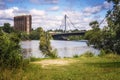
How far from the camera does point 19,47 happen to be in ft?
42.7

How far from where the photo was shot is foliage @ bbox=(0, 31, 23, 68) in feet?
36.7

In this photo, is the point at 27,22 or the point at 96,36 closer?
the point at 96,36

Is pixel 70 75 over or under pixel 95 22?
under

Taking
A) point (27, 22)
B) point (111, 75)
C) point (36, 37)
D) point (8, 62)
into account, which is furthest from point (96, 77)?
point (27, 22)

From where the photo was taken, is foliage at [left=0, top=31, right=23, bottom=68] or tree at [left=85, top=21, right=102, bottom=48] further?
tree at [left=85, top=21, right=102, bottom=48]

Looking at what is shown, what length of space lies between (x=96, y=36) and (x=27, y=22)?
46639 millimetres

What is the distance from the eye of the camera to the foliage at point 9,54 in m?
11.2

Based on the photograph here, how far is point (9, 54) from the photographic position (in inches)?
464

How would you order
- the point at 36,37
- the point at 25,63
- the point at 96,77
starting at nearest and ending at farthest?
the point at 96,77 < the point at 25,63 < the point at 36,37

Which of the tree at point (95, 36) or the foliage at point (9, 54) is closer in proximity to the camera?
the foliage at point (9, 54)

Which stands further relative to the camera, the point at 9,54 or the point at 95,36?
the point at 95,36

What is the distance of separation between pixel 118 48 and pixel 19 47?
19.6 metres

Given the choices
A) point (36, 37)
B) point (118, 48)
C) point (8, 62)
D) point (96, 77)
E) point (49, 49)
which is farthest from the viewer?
point (36, 37)

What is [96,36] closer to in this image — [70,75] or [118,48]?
[118,48]
